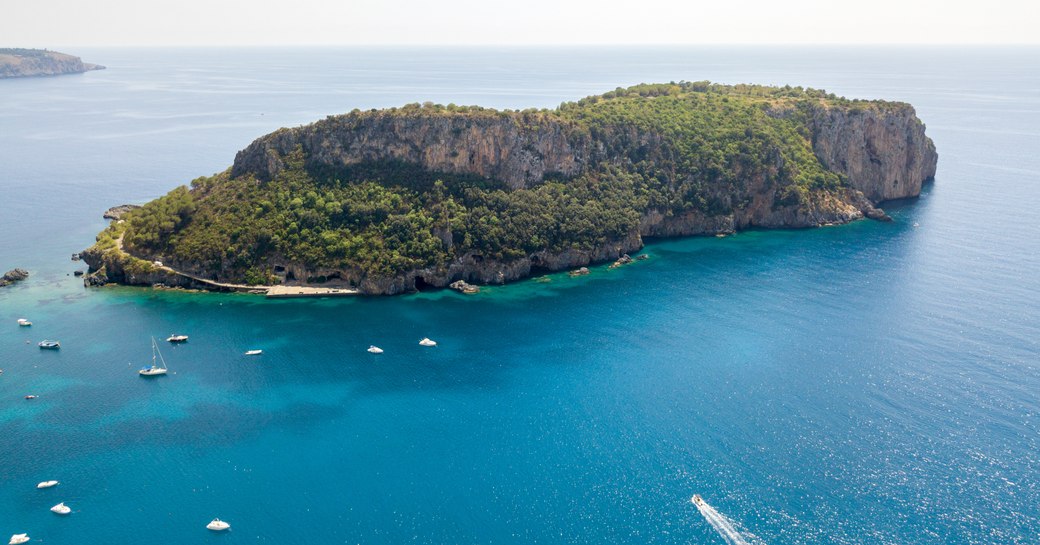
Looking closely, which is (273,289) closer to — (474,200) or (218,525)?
(474,200)

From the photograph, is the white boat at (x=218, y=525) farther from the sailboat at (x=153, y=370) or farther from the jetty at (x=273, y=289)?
the jetty at (x=273, y=289)

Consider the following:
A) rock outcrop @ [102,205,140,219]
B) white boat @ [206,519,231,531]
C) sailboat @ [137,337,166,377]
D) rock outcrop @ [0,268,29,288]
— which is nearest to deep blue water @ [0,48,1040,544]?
white boat @ [206,519,231,531]

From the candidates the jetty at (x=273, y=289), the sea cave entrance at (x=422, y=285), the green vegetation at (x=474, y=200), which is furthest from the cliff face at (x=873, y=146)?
the jetty at (x=273, y=289)

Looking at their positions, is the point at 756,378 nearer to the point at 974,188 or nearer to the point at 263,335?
the point at 263,335

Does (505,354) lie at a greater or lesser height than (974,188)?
lesser

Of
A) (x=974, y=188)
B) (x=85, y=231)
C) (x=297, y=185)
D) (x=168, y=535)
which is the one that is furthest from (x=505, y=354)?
(x=974, y=188)

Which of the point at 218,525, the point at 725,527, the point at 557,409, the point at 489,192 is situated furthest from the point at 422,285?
the point at 725,527
